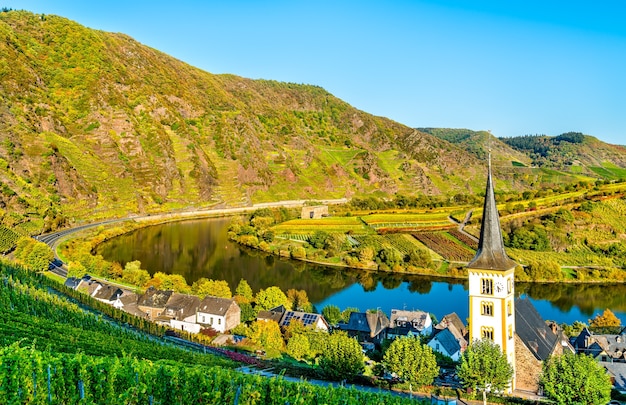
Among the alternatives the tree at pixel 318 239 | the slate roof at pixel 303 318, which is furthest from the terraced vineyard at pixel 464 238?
the slate roof at pixel 303 318

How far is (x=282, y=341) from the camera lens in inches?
1585

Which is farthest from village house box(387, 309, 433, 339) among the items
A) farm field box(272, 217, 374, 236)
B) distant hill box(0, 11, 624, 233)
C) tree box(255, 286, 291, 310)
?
distant hill box(0, 11, 624, 233)

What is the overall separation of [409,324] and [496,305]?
1942cm

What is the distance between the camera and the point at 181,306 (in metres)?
47.3

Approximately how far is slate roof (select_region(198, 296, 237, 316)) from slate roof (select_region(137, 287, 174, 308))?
393 centimetres

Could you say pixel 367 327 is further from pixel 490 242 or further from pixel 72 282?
pixel 72 282

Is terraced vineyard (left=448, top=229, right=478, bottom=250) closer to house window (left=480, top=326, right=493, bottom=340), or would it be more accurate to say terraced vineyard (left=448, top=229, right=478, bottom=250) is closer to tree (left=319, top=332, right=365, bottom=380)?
house window (left=480, top=326, right=493, bottom=340)

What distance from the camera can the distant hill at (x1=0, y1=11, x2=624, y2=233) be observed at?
343 feet

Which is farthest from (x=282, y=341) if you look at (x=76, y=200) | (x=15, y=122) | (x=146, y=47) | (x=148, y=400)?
(x=146, y=47)

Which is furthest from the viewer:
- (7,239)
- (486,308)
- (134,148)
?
(134,148)

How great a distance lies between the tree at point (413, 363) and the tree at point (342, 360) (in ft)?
5.94

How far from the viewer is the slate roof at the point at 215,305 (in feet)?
149

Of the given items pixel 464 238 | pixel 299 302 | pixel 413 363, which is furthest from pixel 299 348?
pixel 464 238

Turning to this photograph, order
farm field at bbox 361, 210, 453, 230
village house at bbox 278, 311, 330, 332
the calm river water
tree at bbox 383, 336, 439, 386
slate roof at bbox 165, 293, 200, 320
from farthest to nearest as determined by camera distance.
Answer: farm field at bbox 361, 210, 453, 230 < the calm river water < slate roof at bbox 165, 293, 200, 320 < village house at bbox 278, 311, 330, 332 < tree at bbox 383, 336, 439, 386
